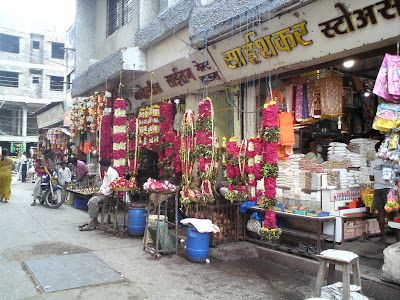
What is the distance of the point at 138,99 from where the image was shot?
11.4 meters

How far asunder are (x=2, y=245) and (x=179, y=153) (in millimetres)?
4070

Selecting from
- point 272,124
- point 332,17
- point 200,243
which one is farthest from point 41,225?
point 332,17

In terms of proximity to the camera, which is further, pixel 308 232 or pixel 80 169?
pixel 80 169

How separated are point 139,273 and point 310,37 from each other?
181 inches

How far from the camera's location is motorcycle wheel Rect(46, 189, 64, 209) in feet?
37.1

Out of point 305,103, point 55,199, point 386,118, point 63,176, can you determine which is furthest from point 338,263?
point 63,176

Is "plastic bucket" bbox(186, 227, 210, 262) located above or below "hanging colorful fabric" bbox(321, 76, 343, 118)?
below

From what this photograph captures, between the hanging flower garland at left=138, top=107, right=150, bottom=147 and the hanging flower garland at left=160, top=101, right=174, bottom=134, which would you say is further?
the hanging flower garland at left=138, top=107, right=150, bottom=147

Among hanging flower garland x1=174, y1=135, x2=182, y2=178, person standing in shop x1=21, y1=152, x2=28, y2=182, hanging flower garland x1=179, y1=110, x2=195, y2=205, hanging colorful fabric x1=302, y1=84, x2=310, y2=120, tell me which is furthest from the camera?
person standing in shop x1=21, y1=152, x2=28, y2=182

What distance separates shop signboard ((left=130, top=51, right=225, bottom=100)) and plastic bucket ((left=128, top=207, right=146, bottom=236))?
3127 millimetres

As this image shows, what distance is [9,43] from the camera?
103 feet

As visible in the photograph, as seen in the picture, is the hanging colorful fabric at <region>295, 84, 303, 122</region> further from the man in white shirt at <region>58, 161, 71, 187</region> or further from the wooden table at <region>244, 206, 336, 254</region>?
the man in white shirt at <region>58, 161, 71, 187</region>

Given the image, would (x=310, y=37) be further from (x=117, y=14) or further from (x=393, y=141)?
(x=117, y=14)

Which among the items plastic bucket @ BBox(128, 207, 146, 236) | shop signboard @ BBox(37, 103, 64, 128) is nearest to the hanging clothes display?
plastic bucket @ BBox(128, 207, 146, 236)
